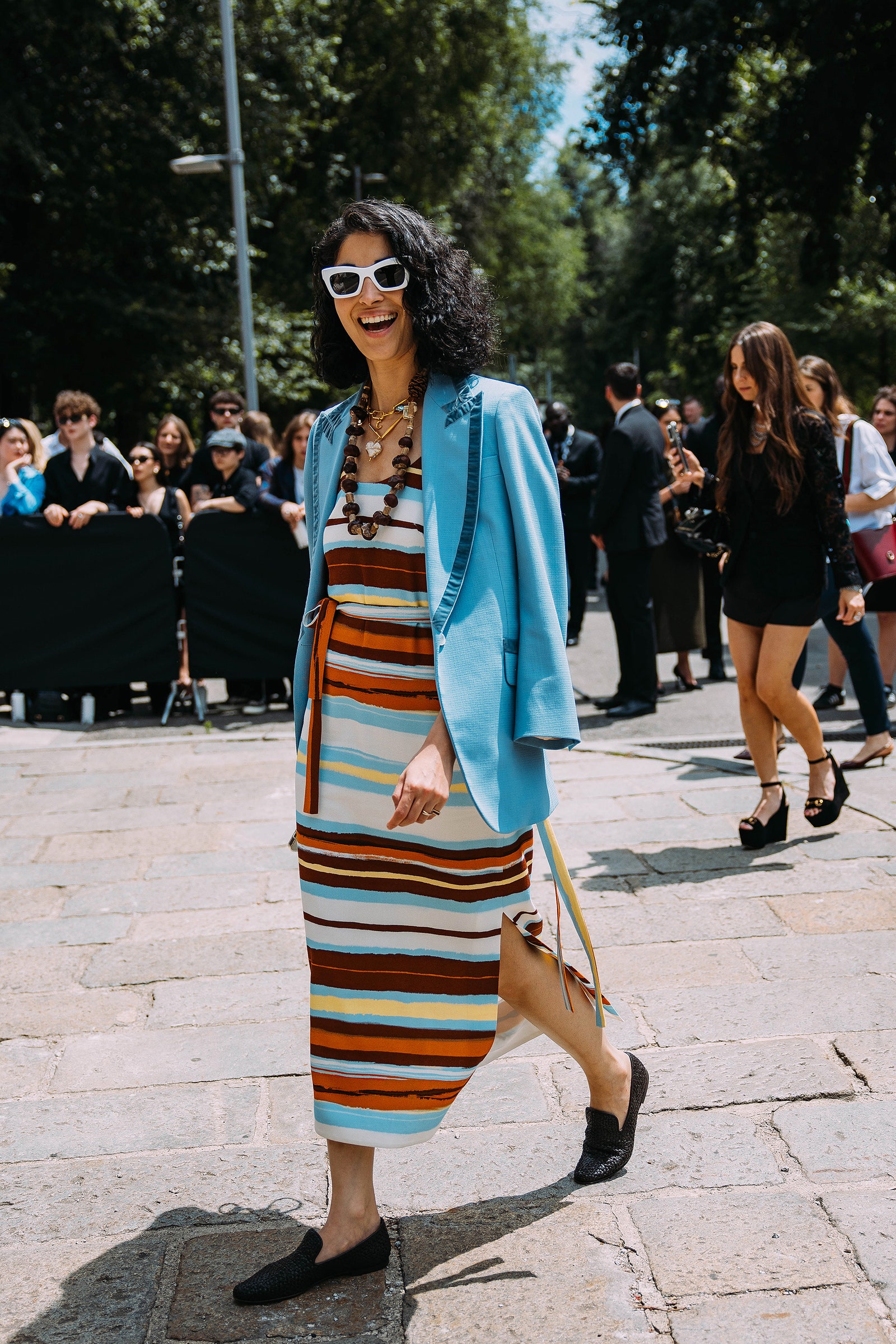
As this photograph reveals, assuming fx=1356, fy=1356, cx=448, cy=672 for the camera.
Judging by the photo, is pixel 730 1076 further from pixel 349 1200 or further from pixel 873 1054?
pixel 349 1200

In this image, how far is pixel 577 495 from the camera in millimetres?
11375

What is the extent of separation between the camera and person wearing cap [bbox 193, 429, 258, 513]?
8867 millimetres

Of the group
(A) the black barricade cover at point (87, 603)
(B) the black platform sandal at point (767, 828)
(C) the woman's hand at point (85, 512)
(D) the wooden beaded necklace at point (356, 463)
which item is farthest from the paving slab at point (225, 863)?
(C) the woman's hand at point (85, 512)

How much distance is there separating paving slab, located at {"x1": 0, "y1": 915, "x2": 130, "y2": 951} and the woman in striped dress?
2.11m

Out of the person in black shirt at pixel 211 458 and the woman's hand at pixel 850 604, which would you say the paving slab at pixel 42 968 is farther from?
the person in black shirt at pixel 211 458

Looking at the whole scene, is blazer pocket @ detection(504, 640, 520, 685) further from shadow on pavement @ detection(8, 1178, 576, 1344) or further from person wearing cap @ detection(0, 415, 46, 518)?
person wearing cap @ detection(0, 415, 46, 518)

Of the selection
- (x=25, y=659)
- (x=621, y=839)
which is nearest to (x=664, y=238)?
(x=25, y=659)

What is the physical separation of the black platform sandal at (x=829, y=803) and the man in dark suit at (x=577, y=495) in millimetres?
6162

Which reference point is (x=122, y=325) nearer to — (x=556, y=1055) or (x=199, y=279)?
(x=199, y=279)

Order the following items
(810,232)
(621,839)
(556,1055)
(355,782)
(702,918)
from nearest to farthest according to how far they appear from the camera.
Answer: (355,782) < (556,1055) < (702,918) < (621,839) < (810,232)

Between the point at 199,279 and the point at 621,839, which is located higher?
the point at 199,279

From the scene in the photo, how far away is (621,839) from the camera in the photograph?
5363mm

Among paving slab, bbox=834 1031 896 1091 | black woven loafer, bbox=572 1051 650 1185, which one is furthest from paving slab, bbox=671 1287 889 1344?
paving slab, bbox=834 1031 896 1091

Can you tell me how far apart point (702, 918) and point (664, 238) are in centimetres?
3954
